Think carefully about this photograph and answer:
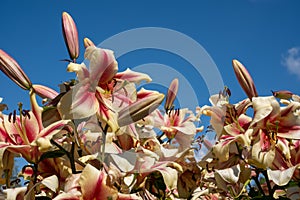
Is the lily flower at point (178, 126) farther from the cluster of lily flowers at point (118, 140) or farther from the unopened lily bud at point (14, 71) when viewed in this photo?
the unopened lily bud at point (14, 71)

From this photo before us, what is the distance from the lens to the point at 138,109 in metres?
1.07

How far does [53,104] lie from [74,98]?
0.26ft

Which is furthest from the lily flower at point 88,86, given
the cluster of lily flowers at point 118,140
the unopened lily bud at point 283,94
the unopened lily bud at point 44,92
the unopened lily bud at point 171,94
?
the unopened lily bud at point 283,94

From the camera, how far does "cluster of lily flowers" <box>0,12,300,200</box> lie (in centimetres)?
104

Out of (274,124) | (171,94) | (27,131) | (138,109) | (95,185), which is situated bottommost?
(95,185)

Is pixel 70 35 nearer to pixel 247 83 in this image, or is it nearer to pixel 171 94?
pixel 171 94

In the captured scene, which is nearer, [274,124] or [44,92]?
[44,92]

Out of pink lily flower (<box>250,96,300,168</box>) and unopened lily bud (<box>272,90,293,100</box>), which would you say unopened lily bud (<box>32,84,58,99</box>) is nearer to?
pink lily flower (<box>250,96,300,168</box>)

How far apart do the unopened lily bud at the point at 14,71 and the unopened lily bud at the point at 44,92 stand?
0.02 meters

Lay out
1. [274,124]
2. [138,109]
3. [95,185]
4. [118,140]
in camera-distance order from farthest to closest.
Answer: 1. [274,124]
2. [118,140]
3. [138,109]
4. [95,185]

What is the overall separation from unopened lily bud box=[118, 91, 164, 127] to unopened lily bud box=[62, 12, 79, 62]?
26cm

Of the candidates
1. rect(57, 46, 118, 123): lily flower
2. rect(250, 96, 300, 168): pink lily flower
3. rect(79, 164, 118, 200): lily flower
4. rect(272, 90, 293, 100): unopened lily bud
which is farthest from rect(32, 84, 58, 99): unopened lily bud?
rect(272, 90, 293, 100): unopened lily bud

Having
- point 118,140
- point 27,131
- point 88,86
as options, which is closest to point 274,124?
point 118,140

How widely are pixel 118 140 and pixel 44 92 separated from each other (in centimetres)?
25
